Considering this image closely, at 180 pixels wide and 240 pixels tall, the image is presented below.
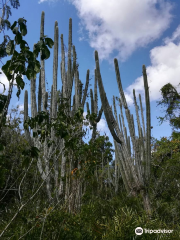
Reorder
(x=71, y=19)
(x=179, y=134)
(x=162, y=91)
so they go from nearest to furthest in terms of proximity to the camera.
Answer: (x=71, y=19) < (x=179, y=134) < (x=162, y=91)

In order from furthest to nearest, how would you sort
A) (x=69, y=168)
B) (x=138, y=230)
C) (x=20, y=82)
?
(x=69, y=168) < (x=138, y=230) < (x=20, y=82)

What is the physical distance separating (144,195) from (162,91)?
7295 mm

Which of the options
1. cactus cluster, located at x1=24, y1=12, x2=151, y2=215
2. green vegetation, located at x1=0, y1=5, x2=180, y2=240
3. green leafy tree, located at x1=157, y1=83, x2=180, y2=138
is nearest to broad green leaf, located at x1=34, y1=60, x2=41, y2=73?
green vegetation, located at x1=0, y1=5, x2=180, y2=240

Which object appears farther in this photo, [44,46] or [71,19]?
[71,19]

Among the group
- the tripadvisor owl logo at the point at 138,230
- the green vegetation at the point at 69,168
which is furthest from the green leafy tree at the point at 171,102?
the tripadvisor owl logo at the point at 138,230

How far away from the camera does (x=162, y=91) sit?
1172 cm

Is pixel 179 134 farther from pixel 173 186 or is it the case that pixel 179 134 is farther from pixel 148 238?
pixel 148 238

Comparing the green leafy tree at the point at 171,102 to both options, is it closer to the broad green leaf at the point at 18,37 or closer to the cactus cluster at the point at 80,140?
the cactus cluster at the point at 80,140

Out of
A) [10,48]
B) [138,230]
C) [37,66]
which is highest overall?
[10,48]

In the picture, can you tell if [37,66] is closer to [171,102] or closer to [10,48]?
[10,48]

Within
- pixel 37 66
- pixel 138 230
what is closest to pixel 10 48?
pixel 37 66

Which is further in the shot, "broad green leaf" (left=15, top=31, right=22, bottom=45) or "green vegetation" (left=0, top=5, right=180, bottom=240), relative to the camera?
"green vegetation" (left=0, top=5, right=180, bottom=240)

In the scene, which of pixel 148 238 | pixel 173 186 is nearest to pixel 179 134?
pixel 173 186

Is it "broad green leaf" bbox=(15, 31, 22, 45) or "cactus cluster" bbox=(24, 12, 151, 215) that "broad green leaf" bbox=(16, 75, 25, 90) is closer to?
"broad green leaf" bbox=(15, 31, 22, 45)
